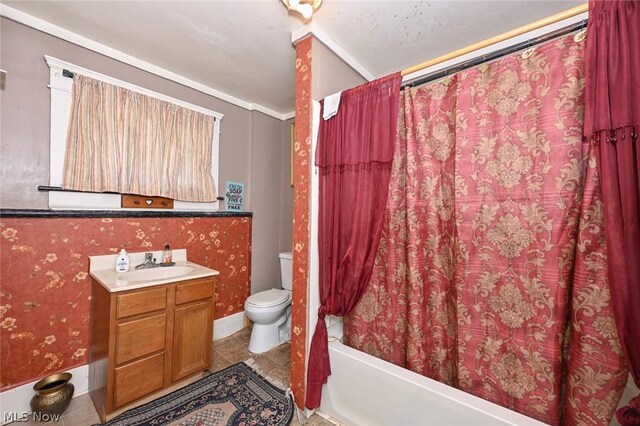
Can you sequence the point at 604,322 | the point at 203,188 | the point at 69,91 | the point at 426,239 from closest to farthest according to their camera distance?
the point at 604,322 → the point at 426,239 → the point at 69,91 → the point at 203,188

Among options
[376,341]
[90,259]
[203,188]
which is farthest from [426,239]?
[90,259]

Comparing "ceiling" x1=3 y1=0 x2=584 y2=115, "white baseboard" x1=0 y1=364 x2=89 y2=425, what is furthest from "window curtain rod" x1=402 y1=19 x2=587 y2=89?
"white baseboard" x1=0 y1=364 x2=89 y2=425

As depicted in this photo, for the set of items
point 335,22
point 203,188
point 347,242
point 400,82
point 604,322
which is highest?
point 335,22

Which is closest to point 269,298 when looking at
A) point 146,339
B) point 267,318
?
point 267,318

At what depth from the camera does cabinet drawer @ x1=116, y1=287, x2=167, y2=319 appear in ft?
4.81

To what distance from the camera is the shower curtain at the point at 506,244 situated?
908 millimetres

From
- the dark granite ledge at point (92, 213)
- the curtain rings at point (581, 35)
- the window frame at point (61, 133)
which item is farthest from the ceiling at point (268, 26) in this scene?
the dark granite ledge at point (92, 213)

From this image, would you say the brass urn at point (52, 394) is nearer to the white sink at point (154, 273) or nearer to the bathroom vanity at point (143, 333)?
the bathroom vanity at point (143, 333)

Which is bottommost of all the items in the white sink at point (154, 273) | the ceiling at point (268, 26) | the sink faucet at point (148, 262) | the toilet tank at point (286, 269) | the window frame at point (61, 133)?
the toilet tank at point (286, 269)

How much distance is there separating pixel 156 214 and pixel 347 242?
5.34ft

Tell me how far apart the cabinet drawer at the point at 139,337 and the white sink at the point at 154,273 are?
0.91ft

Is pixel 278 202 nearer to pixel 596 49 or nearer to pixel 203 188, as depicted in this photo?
pixel 203 188

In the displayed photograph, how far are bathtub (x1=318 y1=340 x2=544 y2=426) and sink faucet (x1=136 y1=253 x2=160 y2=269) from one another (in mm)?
1500

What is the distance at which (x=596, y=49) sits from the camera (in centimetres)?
89
